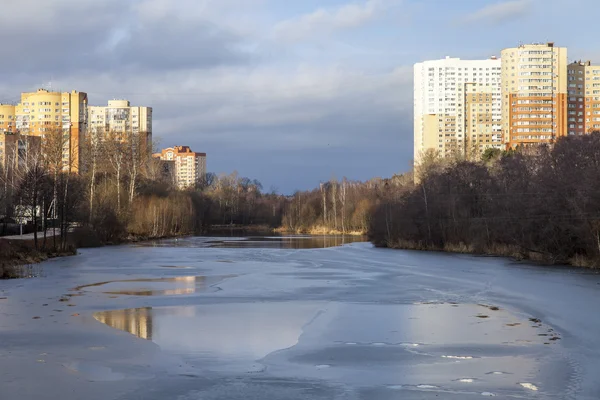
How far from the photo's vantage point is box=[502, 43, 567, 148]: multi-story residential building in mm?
87875

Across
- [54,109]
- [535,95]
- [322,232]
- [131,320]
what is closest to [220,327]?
[131,320]

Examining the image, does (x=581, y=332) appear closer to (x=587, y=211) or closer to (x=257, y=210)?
(x=587, y=211)

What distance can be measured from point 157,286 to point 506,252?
26.5 m

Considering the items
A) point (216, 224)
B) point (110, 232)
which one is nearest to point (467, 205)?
point (110, 232)

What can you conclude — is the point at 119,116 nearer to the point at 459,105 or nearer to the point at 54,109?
the point at 54,109

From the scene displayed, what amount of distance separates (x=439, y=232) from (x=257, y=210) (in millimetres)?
70676

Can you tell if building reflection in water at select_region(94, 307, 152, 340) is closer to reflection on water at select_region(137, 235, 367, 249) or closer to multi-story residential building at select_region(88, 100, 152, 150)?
reflection on water at select_region(137, 235, 367, 249)

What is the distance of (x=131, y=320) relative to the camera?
50.4 ft

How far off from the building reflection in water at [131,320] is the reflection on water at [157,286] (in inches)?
152

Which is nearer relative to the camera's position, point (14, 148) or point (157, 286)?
point (157, 286)

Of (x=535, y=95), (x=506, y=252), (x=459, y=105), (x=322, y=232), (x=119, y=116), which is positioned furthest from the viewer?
(x=119, y=116)

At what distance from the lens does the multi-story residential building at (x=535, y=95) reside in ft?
288

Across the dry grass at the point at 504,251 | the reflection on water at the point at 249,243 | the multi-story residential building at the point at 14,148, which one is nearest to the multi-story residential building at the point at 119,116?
the multi-story residential building at the point at 14,148

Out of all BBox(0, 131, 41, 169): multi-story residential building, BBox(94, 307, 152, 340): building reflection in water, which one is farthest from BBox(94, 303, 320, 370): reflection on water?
BBox(0, 131, 41, 169): multi-story residential building
